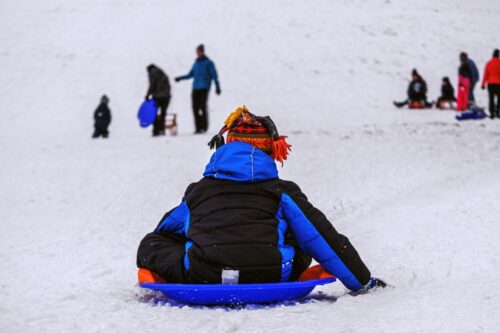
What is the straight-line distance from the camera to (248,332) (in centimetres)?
283

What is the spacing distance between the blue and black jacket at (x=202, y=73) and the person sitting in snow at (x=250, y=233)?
982 cm

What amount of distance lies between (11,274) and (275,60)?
825 inches

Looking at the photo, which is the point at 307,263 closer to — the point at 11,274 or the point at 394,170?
the point at 11,274

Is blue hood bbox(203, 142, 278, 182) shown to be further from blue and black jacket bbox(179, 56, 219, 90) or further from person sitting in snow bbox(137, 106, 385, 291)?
blue and black jacket bbox(179, 56, 219, 90)

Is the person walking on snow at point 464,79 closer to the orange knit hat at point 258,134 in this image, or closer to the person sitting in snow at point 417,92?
the person sitting in snow at point 417,92

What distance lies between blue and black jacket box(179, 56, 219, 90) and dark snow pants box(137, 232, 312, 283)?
9.75 m

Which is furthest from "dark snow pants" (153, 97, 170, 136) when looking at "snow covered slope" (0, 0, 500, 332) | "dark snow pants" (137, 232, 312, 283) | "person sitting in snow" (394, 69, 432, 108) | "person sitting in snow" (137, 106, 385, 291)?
"person sitting in snow" (137, 106, 385, 291)

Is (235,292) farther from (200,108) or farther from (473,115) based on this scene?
(473,115)

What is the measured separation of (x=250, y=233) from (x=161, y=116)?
35.7 ft

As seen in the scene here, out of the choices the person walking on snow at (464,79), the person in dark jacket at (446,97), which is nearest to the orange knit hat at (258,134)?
the person walking on snow at (464,79)

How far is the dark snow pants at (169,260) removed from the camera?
355 centimetres

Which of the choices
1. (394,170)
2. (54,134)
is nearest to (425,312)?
(394,170)

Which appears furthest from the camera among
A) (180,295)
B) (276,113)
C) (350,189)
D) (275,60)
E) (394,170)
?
(275,60)

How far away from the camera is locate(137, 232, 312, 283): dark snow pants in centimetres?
355
